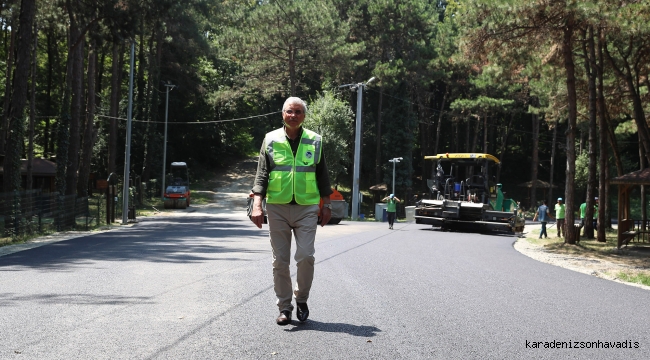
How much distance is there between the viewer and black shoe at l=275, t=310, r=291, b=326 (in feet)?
20.3

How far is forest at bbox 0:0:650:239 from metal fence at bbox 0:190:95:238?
5.18 ft

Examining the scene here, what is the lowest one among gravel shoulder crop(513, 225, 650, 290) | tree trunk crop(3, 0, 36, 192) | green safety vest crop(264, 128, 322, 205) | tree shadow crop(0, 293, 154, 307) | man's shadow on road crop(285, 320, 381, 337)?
gravel shoulder crop(513, 225, 650, 290)

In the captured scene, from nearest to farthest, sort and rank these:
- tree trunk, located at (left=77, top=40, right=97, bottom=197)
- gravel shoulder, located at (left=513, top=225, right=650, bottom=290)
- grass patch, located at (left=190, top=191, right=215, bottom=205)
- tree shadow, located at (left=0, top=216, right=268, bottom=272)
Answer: tree shadow, located at (left=0, top=216, right=268, bottom=272) < gravel shoulder, located at (left=513, top=225, right=650, bottom=290) < tree trunk, located at (left=77, top=40, right=97, bottom=197) < grass patch, located at (left=190, top=191, right=215, bottom=205)

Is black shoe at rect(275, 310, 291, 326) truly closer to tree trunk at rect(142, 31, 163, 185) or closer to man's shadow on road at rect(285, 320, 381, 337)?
man's shadow on road at rect(285, 320, 381, 337)

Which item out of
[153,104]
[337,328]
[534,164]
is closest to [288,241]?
[337,328]

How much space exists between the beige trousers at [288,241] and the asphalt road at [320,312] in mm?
319

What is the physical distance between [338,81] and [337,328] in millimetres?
48444

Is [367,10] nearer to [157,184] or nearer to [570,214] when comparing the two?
[157,184]

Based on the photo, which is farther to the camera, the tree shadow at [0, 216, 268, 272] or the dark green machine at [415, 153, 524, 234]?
the dark green machine at [415, 153, 524, 234]

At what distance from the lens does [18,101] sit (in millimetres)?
22781

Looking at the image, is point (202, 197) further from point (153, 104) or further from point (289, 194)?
point (289, 194)

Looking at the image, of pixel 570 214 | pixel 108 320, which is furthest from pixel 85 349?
pixel 570 214

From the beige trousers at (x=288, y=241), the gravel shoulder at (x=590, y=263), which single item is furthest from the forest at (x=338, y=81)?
the beige trousers at (x=288, y=241)

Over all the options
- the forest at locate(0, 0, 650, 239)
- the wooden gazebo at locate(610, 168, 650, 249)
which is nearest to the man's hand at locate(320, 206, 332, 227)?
the forest at locate(0, 0, 650, 239)
